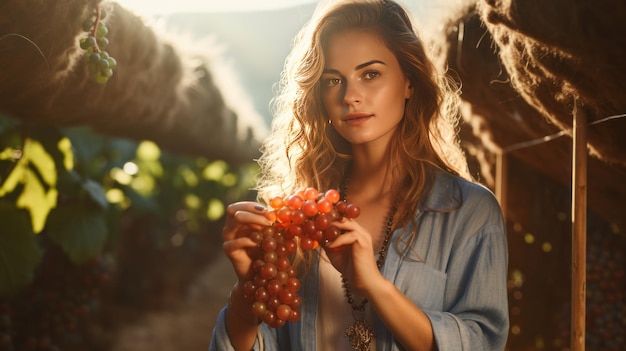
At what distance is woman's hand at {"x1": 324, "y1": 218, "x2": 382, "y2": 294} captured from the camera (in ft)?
5.01

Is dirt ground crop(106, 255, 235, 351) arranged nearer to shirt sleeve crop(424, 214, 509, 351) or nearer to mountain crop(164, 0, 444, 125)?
mountain crop(164, 0, 444, 125)

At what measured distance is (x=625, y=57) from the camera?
4.67ft

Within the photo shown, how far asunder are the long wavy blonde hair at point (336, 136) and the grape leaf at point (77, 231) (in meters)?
1.22

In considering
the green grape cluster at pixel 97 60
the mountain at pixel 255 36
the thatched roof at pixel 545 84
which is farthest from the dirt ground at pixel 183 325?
the green grape cluster at pixel 97 60

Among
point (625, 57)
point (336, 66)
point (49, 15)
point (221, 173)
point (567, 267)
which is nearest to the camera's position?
point (625, 57)

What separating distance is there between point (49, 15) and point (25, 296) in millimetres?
2021

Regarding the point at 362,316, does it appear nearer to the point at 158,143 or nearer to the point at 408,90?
the point at 408,90

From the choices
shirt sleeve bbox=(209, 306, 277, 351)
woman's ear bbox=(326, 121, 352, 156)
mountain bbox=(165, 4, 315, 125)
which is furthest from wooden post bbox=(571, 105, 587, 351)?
mountain bbox=(165, 4, 315, 125)

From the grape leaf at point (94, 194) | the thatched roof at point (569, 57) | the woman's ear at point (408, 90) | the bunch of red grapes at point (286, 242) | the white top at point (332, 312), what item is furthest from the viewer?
the grape leaf at point (94, 194)

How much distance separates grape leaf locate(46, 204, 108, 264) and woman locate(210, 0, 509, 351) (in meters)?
1.21

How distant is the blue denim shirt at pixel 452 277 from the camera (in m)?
1.74

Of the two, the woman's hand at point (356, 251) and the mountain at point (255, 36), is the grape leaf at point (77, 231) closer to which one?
the woman's hand at point (356, 251)

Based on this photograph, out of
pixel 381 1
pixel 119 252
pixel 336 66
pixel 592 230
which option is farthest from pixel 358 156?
pixel 119 252

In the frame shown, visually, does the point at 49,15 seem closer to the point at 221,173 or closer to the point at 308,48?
the point at 308,48
